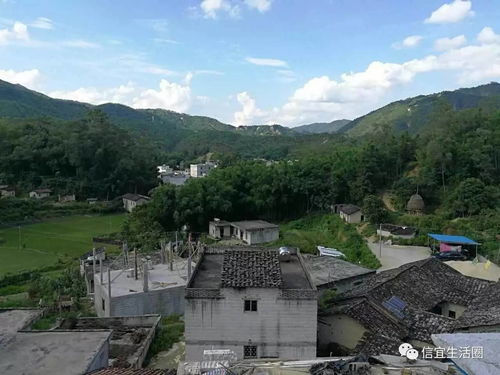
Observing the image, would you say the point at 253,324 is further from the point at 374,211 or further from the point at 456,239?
the point at 374,211

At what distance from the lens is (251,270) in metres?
11.9

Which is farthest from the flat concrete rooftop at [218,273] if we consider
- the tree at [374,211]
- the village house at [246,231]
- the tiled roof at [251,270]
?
the tree at [374,211]

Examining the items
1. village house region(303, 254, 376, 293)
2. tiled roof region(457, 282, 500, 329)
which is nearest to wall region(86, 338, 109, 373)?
village house region(303, 254, 376, 293)

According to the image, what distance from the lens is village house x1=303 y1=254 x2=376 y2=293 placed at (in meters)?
19.6

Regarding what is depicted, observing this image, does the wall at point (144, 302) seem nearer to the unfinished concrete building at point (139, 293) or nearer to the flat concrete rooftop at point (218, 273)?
the unfinished concrete building at point (139, 293)

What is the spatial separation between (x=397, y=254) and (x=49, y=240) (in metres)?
28.6

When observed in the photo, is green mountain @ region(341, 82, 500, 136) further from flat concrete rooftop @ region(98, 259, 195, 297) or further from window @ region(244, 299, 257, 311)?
window @ region(244, 299, 257, 311)

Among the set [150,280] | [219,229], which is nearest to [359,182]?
[219,229]

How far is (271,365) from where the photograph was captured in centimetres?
677

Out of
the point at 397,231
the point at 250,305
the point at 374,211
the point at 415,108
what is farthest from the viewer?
the point at 415,108

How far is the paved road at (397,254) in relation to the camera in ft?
92.2

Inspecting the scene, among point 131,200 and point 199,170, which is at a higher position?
point 199,170

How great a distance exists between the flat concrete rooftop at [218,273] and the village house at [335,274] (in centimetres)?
447

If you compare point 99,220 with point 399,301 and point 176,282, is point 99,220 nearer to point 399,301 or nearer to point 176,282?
point 176,282
